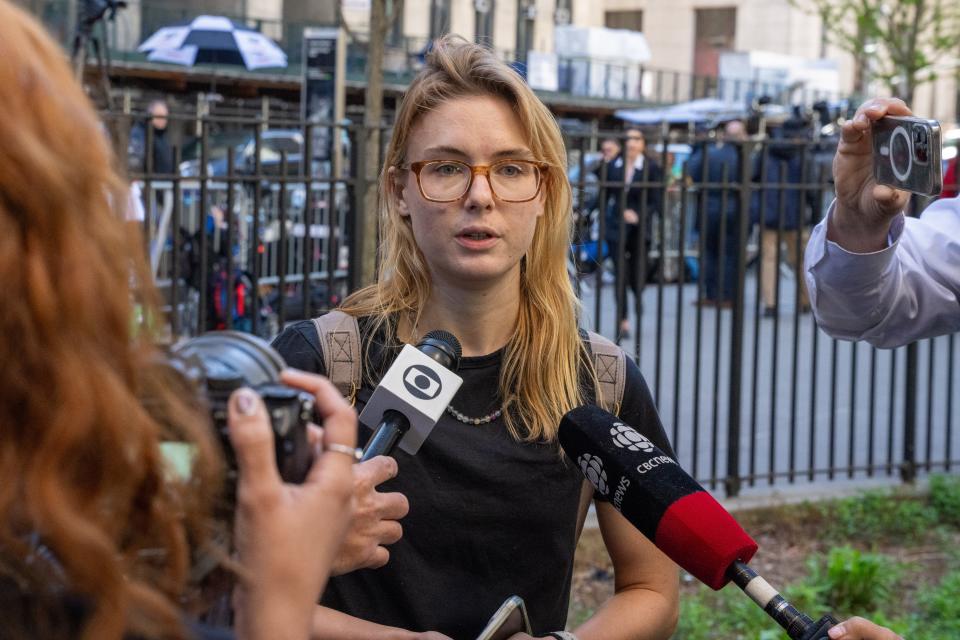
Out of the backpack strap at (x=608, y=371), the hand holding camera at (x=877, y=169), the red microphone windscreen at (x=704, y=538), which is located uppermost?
the hand holding camera at (x=877, y=169)

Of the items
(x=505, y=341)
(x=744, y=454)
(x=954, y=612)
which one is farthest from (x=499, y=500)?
(x=744, y=454)

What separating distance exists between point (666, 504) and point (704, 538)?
0.27 ft

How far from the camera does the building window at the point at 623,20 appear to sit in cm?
5928

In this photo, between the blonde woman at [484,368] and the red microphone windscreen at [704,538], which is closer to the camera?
the red microphone windscreen at [704,538]

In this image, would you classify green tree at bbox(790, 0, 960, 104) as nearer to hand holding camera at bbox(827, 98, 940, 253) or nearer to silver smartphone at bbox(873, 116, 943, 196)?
hand holding camera at bbox(827, 98, 940, 253)

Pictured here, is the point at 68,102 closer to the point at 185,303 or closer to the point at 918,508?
the point at 918,508

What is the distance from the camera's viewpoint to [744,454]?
773 cm

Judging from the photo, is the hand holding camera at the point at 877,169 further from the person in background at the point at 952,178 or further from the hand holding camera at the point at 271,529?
the person in background at the point at 952,178

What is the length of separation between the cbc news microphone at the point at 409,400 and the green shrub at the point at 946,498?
16.2 feet

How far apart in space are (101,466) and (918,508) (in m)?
5.71

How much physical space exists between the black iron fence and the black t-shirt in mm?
741

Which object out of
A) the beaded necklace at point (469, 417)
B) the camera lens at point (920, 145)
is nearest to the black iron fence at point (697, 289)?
the beaded necklace at point (469, 417)

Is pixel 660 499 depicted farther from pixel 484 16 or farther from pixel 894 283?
pixel 484 16

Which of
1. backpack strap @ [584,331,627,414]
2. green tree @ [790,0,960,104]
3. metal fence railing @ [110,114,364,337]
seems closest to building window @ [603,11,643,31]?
green tree @ [790,0,960,104]
